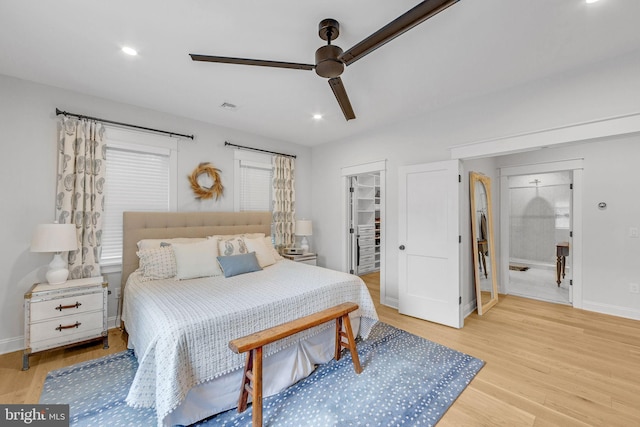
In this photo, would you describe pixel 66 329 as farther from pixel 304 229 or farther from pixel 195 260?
pixel 304 229

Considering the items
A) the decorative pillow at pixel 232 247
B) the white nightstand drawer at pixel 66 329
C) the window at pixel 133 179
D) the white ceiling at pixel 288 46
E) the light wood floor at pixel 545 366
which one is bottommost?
the light wood floor at pixel 545 366

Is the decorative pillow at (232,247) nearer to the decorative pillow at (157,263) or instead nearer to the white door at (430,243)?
the decorative pillow at (157,263)

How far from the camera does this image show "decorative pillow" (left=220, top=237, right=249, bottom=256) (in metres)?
3.37

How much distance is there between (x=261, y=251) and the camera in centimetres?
361

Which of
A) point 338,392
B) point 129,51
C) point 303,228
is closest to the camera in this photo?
point 338,392

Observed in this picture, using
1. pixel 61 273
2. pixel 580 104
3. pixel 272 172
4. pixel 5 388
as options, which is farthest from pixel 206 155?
pixel 580 104

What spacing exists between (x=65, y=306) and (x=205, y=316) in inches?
68.8

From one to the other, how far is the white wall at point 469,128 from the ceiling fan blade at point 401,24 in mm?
2128

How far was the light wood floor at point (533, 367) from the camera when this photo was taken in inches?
73.8

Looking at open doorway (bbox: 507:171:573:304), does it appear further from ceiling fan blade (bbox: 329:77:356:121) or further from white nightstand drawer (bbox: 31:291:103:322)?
white nightstand drawer (bbox: 31:291:103:322)

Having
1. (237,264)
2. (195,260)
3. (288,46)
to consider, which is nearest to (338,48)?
(288,46)

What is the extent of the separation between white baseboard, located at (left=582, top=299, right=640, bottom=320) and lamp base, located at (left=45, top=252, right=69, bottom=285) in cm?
642

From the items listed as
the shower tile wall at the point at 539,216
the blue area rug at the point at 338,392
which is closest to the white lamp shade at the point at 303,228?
the blue area rug at the point at 338,392

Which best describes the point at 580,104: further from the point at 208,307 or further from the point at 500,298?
the point at 208,307
